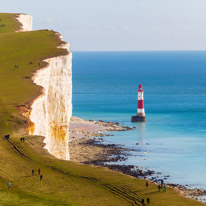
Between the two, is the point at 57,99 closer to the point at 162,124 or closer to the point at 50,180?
the point at 50,180

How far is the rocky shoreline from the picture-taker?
228ft

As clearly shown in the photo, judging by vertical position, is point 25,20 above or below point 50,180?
above

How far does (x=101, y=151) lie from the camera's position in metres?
85.8

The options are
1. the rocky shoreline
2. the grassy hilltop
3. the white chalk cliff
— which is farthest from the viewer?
the white chalk cliff

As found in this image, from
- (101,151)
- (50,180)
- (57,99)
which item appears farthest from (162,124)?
(50,180)

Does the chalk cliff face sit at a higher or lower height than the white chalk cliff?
higher

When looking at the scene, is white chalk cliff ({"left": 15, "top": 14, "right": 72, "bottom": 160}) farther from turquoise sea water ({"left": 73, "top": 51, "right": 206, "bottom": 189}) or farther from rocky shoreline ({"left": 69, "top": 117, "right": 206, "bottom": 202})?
turquoise sea water ({"left": 73, "top": 51, "right": 206, "bottom": 189})

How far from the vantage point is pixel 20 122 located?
56.0 meters

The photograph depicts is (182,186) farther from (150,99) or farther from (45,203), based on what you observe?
(150,99)

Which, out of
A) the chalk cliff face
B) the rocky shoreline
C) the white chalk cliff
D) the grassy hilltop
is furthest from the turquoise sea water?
the grassy hilltop

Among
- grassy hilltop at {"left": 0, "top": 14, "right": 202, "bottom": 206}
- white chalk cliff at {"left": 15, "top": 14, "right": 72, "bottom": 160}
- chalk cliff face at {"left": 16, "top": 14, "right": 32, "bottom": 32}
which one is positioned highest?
chalk cliff face at {"left": 16, "top": 14, "right": 32, "bottom": 32}

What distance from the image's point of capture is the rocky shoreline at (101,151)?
69606 mm

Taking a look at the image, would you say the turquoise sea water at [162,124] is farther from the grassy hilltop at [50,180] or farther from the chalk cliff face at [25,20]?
the grassy hilltop at [50,180]

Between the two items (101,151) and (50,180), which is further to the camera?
(101,151)
